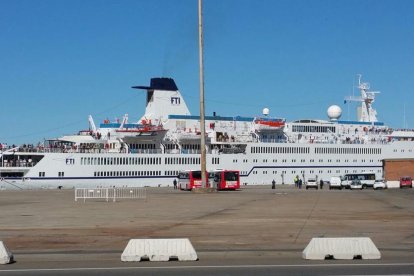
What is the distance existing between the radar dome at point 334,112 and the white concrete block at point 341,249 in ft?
300

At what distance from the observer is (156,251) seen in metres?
12.6

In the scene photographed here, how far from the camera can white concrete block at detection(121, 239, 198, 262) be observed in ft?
41.2

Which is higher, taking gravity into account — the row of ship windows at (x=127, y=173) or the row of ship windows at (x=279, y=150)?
the row of ship windows at (x=279, y=150)

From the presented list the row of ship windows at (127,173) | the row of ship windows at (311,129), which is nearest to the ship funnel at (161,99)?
the row of ship windows at (127,173)

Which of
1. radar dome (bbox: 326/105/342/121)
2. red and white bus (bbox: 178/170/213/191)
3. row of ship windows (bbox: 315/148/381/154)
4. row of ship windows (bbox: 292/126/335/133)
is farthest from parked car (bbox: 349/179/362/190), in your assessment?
radar dome (bbox: 326/105/342/121)

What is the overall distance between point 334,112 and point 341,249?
92012 millimetres

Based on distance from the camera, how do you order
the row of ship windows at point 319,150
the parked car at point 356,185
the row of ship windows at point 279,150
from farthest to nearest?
the row of ship windows at point 319,150 < the row of ship windows at point 279,150 < the parked car at point 356,185

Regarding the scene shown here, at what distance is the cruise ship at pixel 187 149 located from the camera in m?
74.7

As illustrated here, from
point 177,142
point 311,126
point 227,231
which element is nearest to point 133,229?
point 227,231

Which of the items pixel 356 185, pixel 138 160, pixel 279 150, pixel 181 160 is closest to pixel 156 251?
pixel 356 185

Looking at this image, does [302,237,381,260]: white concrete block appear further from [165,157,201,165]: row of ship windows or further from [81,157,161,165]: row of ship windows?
[165,157,201,165]: row of ship windows

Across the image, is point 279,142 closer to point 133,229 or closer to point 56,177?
point 56,177

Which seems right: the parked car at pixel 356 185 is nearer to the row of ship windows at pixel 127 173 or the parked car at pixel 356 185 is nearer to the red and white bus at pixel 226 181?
the red and white bus at pixel 226 181

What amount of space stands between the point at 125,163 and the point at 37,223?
58103 millimetres
